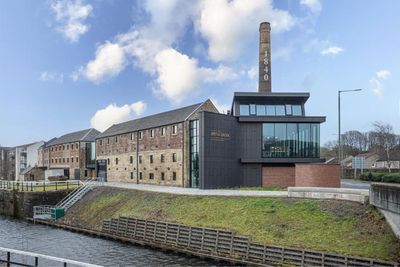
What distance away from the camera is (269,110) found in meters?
42.8

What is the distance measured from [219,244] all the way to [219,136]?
18889 mm

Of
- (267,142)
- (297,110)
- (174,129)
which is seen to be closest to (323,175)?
(267,142)

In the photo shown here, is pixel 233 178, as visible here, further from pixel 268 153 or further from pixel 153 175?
pixel 153 175

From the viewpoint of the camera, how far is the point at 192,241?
2295 centimetres

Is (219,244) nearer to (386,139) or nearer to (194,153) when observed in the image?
(194,153)

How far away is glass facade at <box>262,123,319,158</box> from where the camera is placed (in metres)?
41.0

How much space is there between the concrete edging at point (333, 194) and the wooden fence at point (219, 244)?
6369mm

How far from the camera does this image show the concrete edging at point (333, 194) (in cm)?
2295

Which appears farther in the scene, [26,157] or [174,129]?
[26,157]

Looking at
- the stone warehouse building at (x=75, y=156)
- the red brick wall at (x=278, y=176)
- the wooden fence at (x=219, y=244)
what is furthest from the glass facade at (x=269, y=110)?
the stone warehouse building at (x=75, y=156)

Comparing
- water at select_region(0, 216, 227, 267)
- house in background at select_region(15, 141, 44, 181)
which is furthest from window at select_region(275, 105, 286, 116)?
house in background at select_region(15, 141, 44, 181)

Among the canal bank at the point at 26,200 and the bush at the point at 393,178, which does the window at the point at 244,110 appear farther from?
the canal bank at the point at 26,200

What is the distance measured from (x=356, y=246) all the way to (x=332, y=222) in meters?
2.91

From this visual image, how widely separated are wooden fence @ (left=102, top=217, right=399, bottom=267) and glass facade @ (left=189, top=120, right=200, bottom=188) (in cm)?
1273
